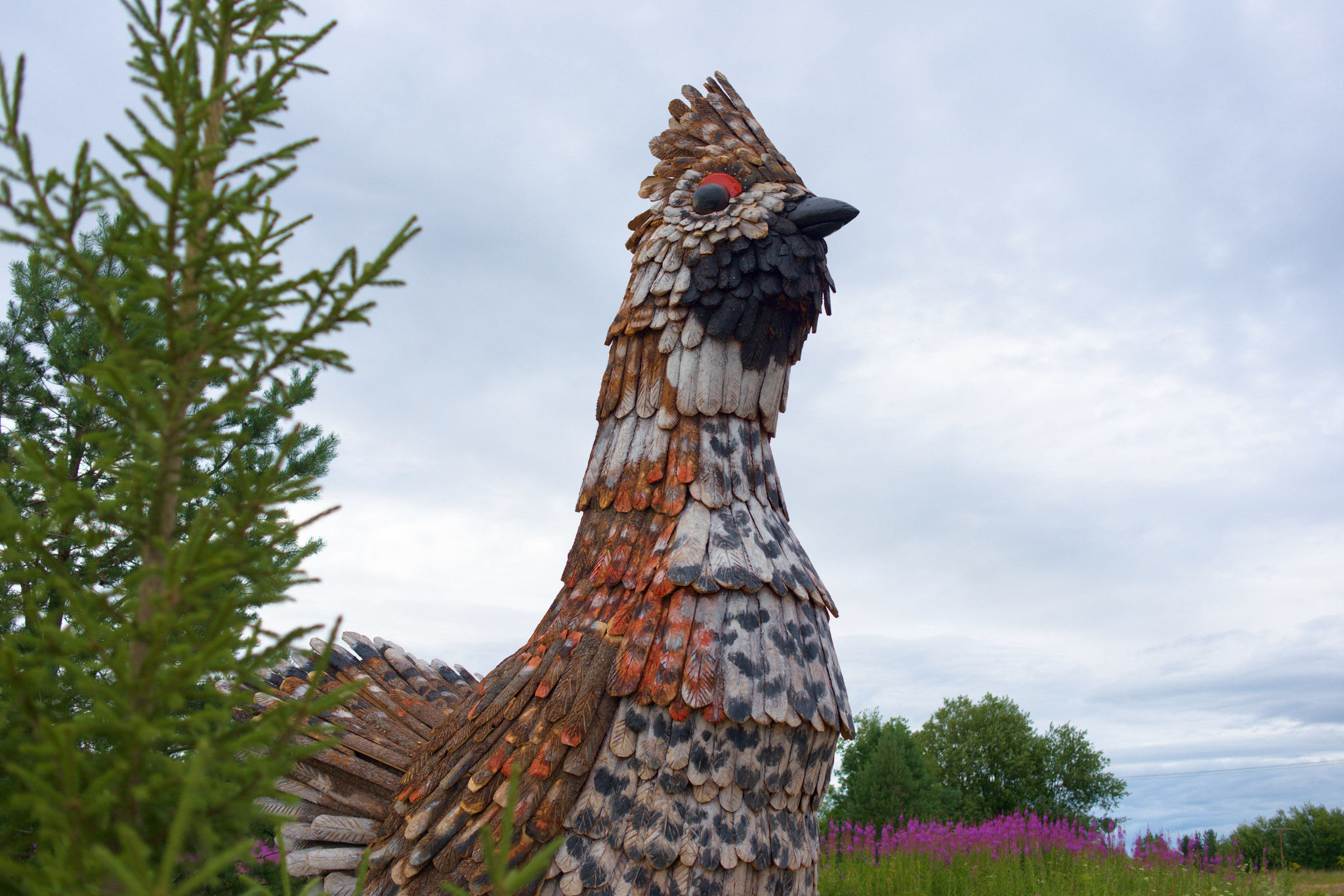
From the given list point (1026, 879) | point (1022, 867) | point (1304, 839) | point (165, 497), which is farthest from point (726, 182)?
point (1304, 839)

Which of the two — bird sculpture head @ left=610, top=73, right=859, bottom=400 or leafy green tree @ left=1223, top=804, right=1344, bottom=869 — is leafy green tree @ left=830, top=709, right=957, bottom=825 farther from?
bird sculpture head @ left=610, top=73, right=859, bottom=400

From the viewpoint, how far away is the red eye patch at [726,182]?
11.0 ft

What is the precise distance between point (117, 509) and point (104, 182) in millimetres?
572

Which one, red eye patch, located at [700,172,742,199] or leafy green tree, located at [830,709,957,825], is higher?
red eye patch, located at [700,172,742,199]

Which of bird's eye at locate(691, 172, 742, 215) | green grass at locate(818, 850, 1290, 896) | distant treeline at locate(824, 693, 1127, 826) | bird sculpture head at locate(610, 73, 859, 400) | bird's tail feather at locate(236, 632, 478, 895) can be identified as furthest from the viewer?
distant treeline at locate(824, 693, 1127, 826)

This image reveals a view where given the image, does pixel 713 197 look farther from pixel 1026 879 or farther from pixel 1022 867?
pixel 1022 867

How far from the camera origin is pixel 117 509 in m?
1.43

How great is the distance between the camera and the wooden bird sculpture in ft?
8.18

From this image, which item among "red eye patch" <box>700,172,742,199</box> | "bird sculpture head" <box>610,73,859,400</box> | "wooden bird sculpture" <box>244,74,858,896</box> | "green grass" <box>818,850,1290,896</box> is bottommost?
"green grass" <box>818,850,1290,896</box>

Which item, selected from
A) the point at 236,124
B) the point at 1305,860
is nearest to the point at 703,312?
the point at 236,124

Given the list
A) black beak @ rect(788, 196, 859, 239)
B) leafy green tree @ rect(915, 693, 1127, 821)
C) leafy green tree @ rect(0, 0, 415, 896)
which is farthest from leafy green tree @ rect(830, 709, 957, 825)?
leafy green tree @ rect(0, 0, 415, 896)

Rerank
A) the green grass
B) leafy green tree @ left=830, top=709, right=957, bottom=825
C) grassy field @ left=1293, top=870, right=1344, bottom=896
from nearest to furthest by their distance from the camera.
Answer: the green grass
grassy field @ left=1293, top=870, right=1344, bottom=896
leafy green tree @ left=830, top=709, right=957, bottom=825

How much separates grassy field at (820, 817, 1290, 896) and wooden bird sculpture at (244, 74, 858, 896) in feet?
14.5

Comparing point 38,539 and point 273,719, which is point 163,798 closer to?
point 273,719
